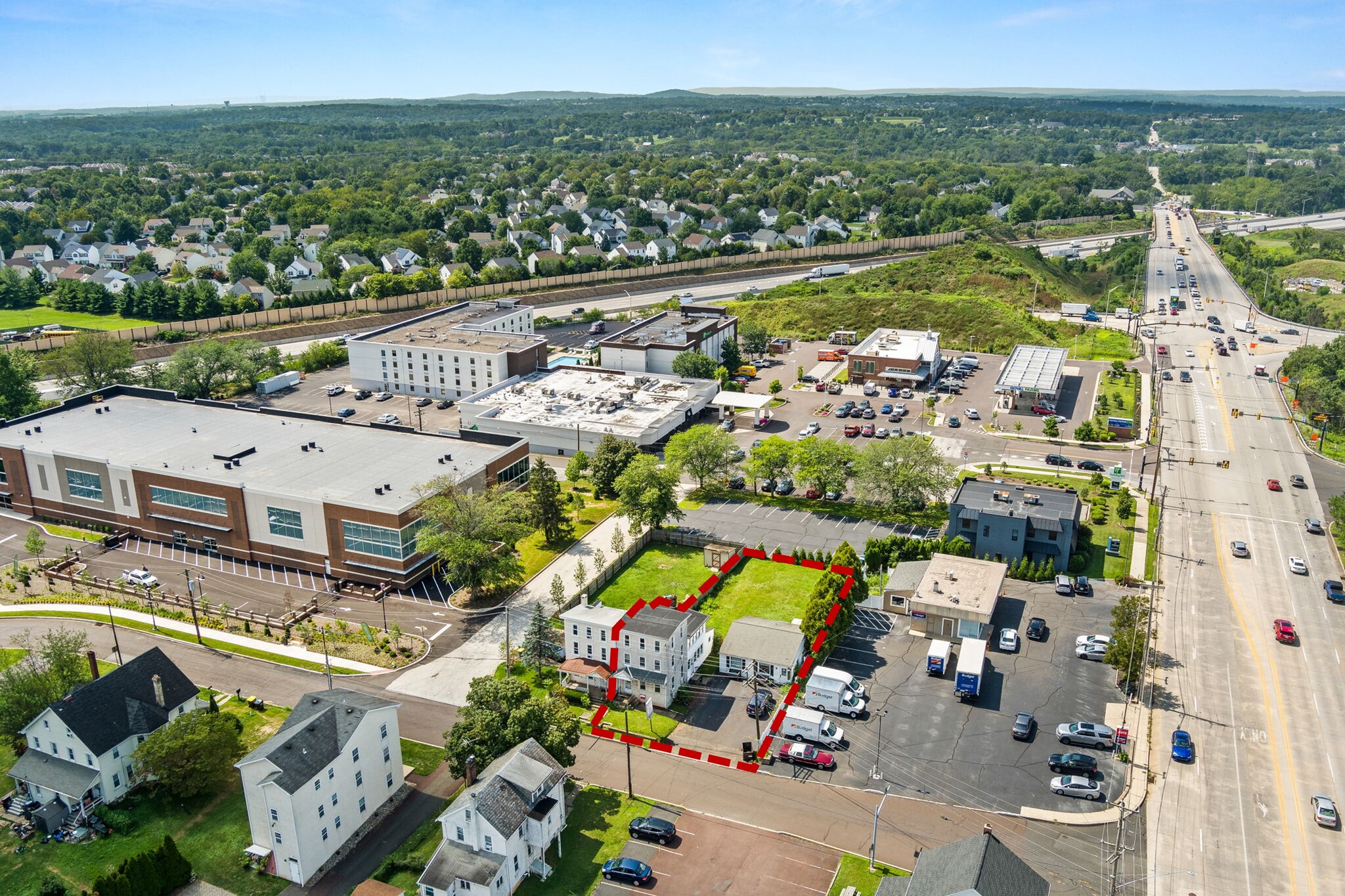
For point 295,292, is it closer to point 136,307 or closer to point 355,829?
point 136,307

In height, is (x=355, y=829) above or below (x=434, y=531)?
below

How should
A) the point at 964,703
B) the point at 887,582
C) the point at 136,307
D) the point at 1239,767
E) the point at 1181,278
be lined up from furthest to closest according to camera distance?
1. the point at 1181,278
2. the point at 136,307
3. the point at 887,582
4. the point at 964,703
5. the point at 1239,767

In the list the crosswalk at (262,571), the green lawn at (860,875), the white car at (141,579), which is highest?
the white car at (141,579)

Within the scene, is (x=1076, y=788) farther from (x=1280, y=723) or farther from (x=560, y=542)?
(x=560, y=542)

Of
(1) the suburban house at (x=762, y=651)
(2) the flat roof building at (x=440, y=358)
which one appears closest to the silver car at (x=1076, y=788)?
(1) the suburban house at (x=762, y=651)

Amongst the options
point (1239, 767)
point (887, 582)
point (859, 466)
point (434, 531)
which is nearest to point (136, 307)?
point (434, 531)

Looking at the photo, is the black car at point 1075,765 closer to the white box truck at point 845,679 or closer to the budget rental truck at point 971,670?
the budget rental truck at point 971,670

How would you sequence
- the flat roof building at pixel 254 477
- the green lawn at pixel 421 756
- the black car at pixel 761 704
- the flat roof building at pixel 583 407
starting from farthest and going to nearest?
the flat roof building at pixel 583 407, the flat roof building at pixel 254 477, the black car at pixel 761 704, the green lawn at pixel 421 756
